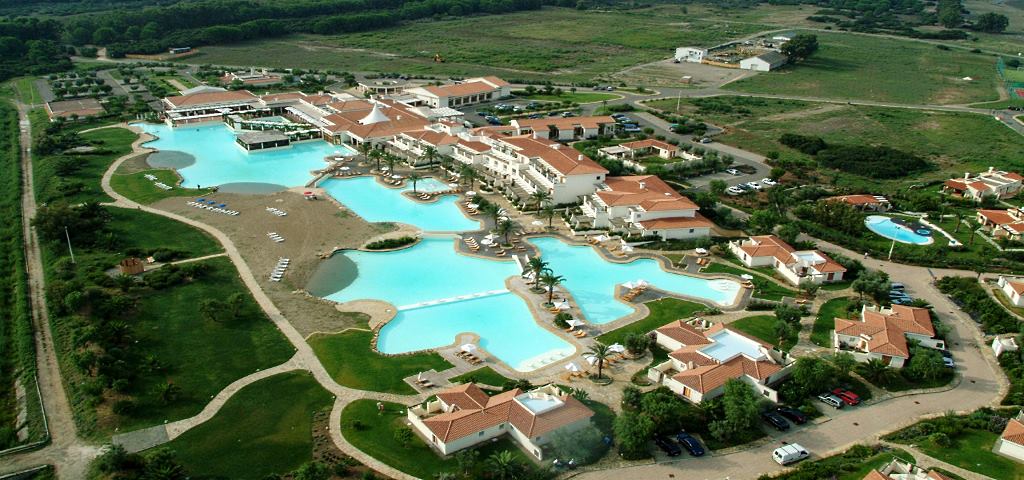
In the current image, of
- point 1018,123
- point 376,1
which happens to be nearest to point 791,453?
point 1018,123

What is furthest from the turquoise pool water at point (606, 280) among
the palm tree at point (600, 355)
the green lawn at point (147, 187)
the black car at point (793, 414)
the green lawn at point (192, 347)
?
the green lawn at point (147, 187)

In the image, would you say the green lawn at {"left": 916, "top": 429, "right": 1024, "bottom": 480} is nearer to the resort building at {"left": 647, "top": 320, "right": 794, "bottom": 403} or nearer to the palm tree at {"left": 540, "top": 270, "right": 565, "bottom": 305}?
the resort building at {"left": 647, "top": 320, "right": 794, "bottom": 403}

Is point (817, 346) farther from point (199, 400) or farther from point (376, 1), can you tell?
point (376, 1)

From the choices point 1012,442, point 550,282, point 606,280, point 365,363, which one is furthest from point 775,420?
point 365,363

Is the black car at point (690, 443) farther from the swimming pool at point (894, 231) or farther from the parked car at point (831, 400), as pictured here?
the swimming pool at point (894, 231)

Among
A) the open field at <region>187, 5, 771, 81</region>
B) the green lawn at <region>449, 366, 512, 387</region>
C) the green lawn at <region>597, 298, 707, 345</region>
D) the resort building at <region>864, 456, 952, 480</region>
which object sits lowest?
the green lawn at <region>597, 298, 707, 345</region>

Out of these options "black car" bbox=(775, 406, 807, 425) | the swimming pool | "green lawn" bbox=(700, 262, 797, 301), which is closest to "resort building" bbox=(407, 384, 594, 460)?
"black car" bbox=(775, 406, 807, 425)

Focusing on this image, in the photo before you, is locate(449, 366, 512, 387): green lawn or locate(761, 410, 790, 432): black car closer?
locate(761, 410, 790, 432): black car
